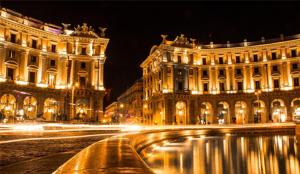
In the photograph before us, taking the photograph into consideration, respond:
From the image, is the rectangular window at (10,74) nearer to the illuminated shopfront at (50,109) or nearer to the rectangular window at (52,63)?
the illuminated shopfront at (50,109)

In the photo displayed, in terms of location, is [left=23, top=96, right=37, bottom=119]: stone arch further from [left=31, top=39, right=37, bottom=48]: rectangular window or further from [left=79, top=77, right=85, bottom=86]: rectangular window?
[left=31, top=39, right=37, bottom=48]: rectangular window

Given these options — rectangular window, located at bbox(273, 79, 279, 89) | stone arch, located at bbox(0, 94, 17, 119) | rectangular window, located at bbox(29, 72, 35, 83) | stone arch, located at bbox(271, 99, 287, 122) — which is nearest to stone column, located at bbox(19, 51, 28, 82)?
rectangular window, located at bbox(29, 72, 35, 83)

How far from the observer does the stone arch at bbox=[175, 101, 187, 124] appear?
58.7 m

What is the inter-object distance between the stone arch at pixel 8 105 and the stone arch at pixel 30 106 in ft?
5.73

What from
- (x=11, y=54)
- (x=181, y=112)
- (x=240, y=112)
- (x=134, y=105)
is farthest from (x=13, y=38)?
(x=134, y=105)

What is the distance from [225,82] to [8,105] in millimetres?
43293

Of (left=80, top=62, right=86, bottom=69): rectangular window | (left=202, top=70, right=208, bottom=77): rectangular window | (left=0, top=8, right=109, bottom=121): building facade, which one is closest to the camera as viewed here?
(left=0, top=8, right=109, bottom=121): building facade

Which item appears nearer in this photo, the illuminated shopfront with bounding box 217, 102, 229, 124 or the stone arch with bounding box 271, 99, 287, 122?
the stone arch with bounding box 271, 99, 287, 122

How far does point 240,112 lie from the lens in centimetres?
5850

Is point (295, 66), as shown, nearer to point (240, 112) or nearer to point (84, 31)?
point (240, 112)

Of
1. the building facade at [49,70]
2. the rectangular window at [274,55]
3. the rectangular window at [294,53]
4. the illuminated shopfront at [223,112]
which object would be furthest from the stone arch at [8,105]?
the rectangular window at [294,53]

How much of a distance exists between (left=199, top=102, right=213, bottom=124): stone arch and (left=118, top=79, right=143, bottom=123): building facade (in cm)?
2029

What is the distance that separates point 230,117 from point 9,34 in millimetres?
44964

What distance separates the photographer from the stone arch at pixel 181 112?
5867cm
